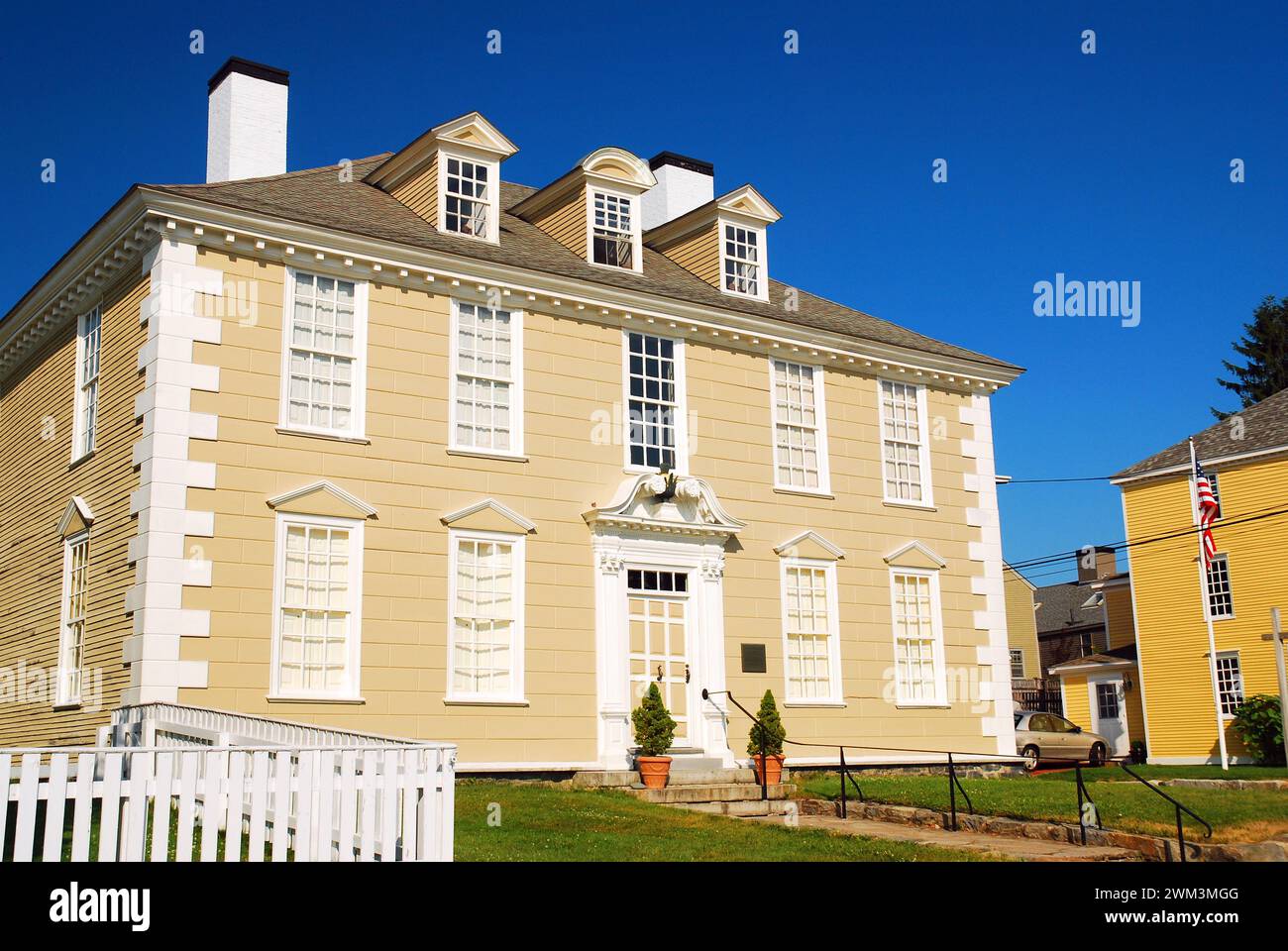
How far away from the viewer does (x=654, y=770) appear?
18.0 metres

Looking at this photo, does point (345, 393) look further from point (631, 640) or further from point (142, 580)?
point (631, 640)

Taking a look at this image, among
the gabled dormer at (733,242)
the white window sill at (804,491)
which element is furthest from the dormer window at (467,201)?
the white window sill at (804,491)

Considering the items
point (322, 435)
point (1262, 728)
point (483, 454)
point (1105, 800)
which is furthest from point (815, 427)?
point (1262, 728)

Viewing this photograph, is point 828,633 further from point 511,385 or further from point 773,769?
point 511,385

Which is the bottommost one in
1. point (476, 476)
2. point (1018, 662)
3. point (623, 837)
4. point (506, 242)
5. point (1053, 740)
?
point (623, 837)

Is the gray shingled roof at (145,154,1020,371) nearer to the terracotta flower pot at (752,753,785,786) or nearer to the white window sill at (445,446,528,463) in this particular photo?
the white window sill at (445,446,528,463)

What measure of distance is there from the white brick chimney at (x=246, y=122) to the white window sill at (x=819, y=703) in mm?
12245

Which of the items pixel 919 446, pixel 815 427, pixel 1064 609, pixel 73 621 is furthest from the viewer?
pixel 1064 609

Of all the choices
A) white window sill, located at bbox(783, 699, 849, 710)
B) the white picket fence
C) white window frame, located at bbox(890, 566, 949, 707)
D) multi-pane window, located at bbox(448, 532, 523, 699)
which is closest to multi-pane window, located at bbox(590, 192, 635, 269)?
multi-pane window, located at bbox(448, 532, 523, 699)

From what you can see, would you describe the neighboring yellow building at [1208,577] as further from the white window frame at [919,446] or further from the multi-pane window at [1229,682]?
the white window frame at [919,446]

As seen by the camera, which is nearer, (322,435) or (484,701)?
(322,435)

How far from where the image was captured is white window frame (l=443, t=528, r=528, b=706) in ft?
58.4

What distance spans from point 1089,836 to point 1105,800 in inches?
144
